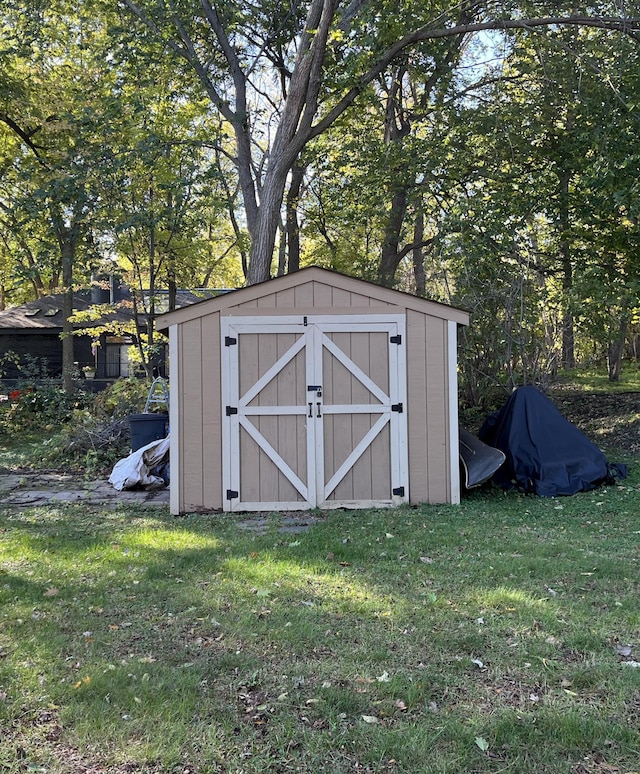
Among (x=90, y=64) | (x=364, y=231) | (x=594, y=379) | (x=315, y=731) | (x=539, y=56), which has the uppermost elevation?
(x=90, y=64)

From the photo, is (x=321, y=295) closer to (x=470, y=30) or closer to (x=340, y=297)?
(x=340, y=297)

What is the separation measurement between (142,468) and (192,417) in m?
1.69

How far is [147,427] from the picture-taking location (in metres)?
9.00

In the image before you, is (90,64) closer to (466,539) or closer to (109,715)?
(466,539)

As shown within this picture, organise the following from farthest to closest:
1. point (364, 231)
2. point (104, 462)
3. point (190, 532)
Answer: point (364, 231)
point (104, 462)
point (190, 532)

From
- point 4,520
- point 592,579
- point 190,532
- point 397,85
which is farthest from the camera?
point 397,85

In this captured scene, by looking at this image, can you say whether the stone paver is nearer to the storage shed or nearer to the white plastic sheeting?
the white plastic sheeting

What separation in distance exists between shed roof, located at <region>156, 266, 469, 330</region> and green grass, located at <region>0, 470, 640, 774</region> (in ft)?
7.63

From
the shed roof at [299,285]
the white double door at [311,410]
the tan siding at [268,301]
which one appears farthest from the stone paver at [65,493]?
the tan siding at [268,301]

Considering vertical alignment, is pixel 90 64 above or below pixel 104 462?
above

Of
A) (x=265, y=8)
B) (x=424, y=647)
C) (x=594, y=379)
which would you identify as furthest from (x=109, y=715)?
(x=594, y=379)

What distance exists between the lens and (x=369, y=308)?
6.90 m

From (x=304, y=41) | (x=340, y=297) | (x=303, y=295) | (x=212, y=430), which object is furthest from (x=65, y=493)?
(x=304, y=41)

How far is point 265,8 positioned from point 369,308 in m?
7.68
